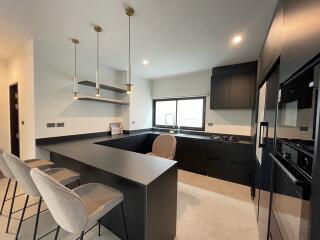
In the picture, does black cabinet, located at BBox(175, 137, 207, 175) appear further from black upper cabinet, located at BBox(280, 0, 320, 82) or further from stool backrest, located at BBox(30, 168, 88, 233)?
stool backrest, located at BBox(30, 168, 88, 233)

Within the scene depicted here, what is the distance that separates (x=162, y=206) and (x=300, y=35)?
1.57m

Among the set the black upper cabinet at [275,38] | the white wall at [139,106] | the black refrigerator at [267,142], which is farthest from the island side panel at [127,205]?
the white wall at [139,106]

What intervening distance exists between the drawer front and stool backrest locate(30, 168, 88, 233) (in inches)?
108

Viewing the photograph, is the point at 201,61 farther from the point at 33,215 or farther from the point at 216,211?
the point at 33,215

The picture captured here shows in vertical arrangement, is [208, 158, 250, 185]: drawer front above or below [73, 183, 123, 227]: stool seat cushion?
below

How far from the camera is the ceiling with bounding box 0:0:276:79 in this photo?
1.52 metres

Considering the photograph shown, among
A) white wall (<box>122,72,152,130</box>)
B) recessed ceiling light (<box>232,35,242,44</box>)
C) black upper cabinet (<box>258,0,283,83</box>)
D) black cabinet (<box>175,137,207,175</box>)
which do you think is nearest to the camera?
black upper cabinet (<box>258,0,283,83</box>)

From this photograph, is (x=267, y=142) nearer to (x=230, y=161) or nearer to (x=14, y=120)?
(x=230, y=161)

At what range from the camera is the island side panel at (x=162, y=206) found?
121cm

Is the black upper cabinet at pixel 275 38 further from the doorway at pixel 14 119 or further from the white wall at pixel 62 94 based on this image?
the doorway at pixel 14 119

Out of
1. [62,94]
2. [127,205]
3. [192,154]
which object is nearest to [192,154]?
[192,154]

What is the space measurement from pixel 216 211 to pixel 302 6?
7.60ft

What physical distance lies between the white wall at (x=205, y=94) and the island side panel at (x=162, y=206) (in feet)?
7.67

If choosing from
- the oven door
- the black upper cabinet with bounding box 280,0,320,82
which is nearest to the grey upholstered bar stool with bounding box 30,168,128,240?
the oven door
